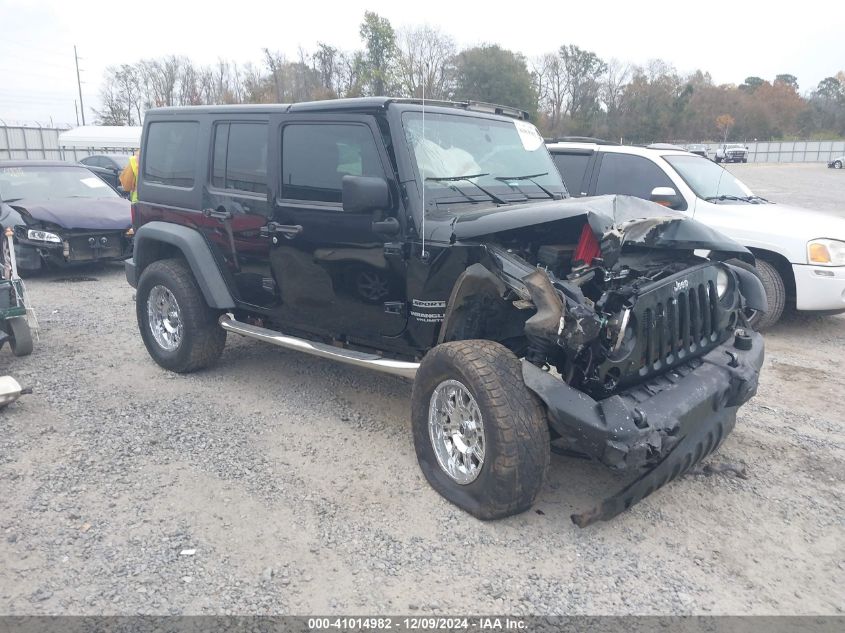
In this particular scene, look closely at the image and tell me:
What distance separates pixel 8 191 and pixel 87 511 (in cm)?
850

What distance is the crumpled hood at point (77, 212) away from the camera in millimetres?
9680

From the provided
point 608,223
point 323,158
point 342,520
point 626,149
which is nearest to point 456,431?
point 342,520

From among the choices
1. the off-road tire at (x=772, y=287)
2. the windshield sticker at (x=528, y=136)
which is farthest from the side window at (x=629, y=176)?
the windshield sticker at (x=528, y=136)

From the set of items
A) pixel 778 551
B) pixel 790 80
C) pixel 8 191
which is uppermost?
pixel 790 80

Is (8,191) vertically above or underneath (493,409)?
above

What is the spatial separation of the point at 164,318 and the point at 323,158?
228 cm

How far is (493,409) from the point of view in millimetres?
3320

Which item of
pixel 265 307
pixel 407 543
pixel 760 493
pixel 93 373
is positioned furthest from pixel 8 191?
pixel 760 493

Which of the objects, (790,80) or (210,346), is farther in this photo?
(790,80)

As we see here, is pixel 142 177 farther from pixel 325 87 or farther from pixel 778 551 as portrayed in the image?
pixel 325 87

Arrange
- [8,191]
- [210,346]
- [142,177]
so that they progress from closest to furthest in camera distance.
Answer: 1. [210,346]
2. [142,177]
3. [8,191]

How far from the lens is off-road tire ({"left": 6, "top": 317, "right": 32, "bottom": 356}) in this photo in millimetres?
6098

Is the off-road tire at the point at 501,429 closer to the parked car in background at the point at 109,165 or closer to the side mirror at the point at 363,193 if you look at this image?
the side mirror at the point at 363,193

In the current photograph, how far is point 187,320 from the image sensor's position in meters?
5.47
